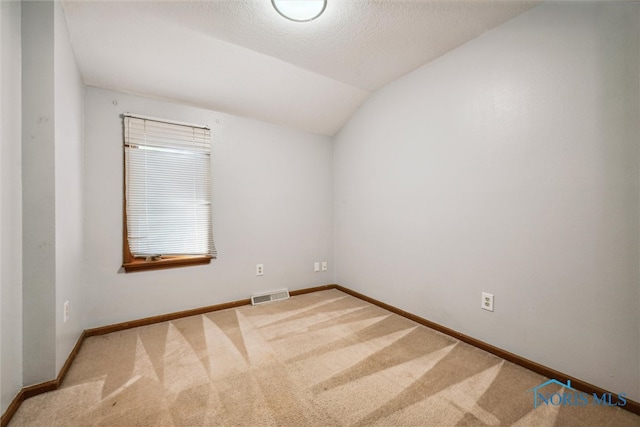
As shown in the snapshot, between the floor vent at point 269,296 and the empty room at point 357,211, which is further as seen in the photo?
the floor vent at point 269,296

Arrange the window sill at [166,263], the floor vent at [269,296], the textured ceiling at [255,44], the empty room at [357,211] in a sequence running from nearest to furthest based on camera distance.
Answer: the empty room at [357,211], the textured ceiling at [255,44], the window sill at [166,263], the floor vent at [269,296]

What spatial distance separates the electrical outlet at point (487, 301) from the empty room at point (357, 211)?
0.6 inches

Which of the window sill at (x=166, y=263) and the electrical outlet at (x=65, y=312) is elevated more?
the window sill at (x=166, y=263)

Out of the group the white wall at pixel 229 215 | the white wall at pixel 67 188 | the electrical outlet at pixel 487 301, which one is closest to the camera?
the white wall at pixel 67 188

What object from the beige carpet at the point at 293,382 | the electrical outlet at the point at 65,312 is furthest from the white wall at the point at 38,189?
the beige carpet at the point at 293,382

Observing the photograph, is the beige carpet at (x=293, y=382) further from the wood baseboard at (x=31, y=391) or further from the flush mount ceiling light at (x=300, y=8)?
the flush mount ceiling light at (x=300, y=8)

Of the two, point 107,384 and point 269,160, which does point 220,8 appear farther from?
point 107,384

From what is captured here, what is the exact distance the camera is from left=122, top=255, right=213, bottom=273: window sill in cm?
232

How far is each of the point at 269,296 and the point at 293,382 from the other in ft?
4.92

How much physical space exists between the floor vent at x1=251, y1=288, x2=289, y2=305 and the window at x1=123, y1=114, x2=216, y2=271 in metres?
0.67

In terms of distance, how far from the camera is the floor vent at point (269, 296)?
290 cm

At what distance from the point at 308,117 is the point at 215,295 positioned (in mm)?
2225

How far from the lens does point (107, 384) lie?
154 cm

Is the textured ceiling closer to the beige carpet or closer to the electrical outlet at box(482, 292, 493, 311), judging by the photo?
the electrical outlet at box(482, 292, 493, 311)
